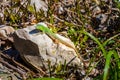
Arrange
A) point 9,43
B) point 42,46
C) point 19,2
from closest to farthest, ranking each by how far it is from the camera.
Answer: point 42,46, point 9,43, point 19,2

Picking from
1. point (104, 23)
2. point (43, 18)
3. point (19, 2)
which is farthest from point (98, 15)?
point (19, 2)

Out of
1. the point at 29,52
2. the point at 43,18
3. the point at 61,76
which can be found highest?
the point at 43,18

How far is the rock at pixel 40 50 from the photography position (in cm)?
283

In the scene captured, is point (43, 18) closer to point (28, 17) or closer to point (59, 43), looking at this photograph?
point (28, 17)

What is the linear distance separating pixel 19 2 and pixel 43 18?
0.44 meters

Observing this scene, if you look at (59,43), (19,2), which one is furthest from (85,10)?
(59,43)

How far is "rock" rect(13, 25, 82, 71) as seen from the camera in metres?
2.83

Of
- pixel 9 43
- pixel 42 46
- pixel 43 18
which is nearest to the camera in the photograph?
pixel 42 46

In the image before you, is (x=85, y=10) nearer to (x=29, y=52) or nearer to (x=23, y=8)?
(x=23, y=8)

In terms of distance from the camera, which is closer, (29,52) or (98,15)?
(29,52)

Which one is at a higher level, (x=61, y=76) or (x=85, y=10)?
(x=85, y=10)

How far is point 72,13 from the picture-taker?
3.69m

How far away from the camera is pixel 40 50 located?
111 inches

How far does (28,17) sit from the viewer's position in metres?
3.60
